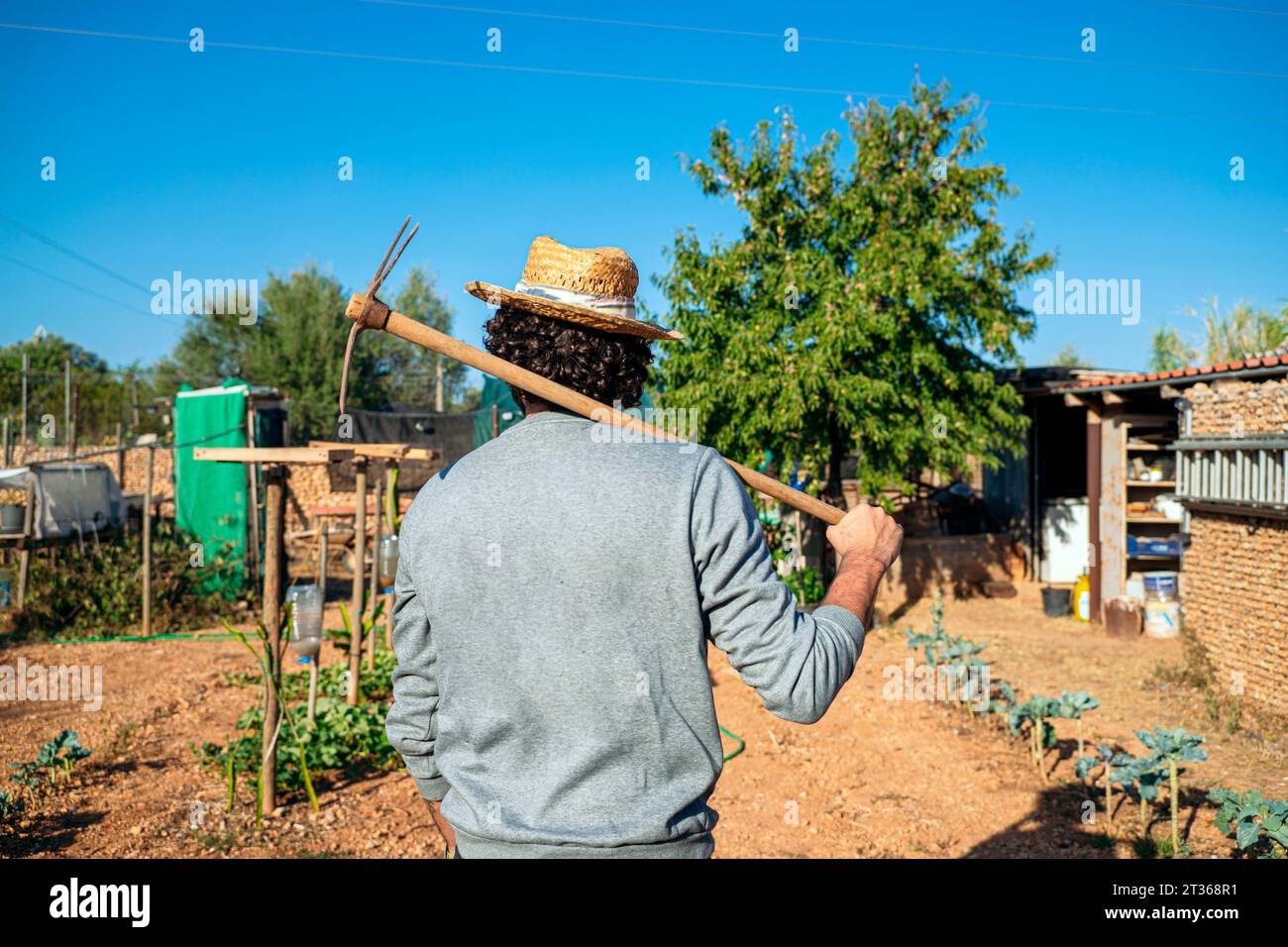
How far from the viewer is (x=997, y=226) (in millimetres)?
11188

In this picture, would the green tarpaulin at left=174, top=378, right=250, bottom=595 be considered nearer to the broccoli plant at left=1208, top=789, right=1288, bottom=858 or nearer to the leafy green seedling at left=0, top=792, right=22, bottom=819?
the leafy green seedling at left=0, top=792, right=22, bottom=819

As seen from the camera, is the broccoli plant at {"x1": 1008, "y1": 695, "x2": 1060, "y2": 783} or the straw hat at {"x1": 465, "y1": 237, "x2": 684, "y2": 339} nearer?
the straw hat at {"x1": 465, "y1": 237, "x2": 684, "y2": 339}

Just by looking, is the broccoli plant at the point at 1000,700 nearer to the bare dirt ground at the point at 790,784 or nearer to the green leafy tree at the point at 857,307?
the bare dirt ground at the point at 790,784

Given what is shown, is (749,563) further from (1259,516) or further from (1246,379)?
(1246,379)

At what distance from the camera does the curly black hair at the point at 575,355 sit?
1888 mm

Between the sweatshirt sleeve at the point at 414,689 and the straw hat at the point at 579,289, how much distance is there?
526 mm

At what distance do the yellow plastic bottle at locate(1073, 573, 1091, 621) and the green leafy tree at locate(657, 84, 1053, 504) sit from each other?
249 centimetres

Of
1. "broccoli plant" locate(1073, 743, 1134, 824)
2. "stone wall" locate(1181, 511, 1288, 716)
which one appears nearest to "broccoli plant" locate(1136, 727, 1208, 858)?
"broccoli plant" locate(1073, 743, 1134, 824)

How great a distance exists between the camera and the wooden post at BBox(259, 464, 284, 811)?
5.28m

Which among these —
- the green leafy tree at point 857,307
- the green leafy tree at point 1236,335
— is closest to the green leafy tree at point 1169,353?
the green leafy tree at point 1236,335

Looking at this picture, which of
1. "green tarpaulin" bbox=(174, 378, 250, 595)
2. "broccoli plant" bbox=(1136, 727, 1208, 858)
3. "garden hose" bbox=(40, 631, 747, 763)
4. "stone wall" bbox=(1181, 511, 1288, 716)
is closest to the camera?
"broccoli plant" bbox=(1136, 727, 1208, 858)

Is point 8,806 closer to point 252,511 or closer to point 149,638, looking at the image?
point 149,638
